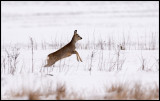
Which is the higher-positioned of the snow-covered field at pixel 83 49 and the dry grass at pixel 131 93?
the snow-covered field at pixel 83 49

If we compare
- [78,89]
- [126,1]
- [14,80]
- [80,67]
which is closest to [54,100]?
[78,89]

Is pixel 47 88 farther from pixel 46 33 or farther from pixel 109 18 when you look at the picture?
pixel 109 18

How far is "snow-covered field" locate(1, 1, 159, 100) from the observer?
4566mm

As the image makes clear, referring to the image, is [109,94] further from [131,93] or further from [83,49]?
[83,49]

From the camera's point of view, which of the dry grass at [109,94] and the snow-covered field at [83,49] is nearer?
the dry grass at [109,94]

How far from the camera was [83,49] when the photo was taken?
9625mm

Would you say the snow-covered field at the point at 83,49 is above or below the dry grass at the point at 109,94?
above

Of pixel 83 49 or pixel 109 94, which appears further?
pixel 83 49

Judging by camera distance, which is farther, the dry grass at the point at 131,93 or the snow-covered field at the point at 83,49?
the snow-covered field at the point at 83,49

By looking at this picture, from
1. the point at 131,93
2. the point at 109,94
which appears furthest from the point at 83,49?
the point at 131,93

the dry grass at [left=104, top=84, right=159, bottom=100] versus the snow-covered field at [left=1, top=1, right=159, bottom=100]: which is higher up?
the snow-covered field at [left=1, top=1, right=159, bottom=100]

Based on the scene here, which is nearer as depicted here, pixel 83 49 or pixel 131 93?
pixel 131 93

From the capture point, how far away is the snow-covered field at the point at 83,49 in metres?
4.57

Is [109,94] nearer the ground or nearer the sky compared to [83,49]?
nearer the ground
